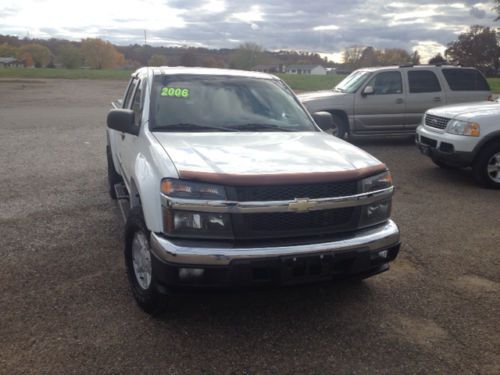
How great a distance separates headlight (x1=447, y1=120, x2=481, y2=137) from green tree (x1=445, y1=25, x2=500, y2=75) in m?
47.3

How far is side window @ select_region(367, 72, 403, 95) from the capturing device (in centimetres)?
1115

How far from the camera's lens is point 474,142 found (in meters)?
7.48

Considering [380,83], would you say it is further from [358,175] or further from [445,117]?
[358,175]

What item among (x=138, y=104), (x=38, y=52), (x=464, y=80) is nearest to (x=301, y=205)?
(x=138, y=104)

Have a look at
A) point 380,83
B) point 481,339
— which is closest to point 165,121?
point 481,339

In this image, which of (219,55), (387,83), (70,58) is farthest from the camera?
(70,58)

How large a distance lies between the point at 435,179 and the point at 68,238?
236 inches

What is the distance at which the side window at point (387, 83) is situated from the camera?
11148 millimetres

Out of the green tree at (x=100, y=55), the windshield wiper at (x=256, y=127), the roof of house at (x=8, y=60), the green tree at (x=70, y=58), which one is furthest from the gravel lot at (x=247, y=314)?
the roof of house at (x=8, y=60)

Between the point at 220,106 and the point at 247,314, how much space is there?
1.91 metres

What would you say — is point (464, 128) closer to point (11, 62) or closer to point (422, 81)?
point (422, 81)

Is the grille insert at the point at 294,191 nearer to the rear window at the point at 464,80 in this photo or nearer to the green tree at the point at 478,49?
the rear window at the point at 464,80

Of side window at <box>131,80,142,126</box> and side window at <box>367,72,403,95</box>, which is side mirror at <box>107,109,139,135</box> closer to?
side window at <box>131,80,142,126</box>

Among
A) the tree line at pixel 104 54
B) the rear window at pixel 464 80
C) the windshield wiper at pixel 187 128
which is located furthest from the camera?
the tree line at pixel 104 54
